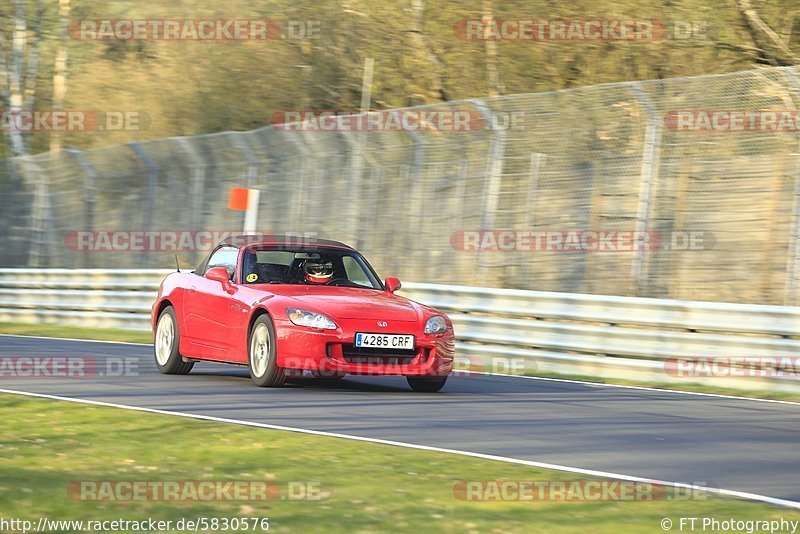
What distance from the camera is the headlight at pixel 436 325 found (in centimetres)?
1224

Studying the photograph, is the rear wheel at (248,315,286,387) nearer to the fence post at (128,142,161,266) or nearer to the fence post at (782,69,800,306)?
the fence post at (782,69,800,306)

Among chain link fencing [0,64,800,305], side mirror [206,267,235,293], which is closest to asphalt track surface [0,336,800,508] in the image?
side mirror [206,267,235,293]

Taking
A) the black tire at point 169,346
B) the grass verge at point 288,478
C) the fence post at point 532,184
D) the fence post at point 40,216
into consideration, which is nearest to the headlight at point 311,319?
the black tire at point 169,346

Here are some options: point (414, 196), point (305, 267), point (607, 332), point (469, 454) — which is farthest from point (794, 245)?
point (469, 454)

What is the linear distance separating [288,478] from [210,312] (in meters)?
6.22

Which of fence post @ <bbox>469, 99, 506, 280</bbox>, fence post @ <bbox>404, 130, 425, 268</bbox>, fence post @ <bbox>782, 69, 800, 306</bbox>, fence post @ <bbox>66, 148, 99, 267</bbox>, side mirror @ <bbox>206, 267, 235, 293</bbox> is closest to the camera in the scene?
side mirror @ <bbox>206, 267, 235, 293</bbox>

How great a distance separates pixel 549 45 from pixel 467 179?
8874 millimetres

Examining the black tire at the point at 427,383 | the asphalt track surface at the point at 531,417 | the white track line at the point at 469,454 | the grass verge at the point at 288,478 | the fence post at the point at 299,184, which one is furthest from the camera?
the fence post at the point at 299,184

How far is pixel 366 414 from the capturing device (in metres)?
10.3

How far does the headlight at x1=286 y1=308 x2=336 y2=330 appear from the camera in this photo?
11.9 m

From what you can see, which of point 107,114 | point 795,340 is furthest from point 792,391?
point 107,114

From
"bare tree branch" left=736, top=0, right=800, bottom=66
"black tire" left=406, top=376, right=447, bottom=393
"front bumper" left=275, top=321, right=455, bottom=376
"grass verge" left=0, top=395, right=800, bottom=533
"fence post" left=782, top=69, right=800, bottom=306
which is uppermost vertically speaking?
"bare tree branch" left=736, top=0, right=800, bottom=66

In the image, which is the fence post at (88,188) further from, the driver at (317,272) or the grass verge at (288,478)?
the grass verge at (288,478)

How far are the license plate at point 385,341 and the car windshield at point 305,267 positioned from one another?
137cm
